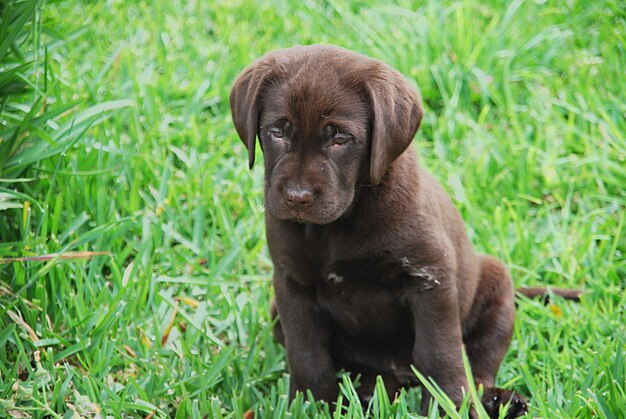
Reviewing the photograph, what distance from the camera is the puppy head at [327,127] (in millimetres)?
3676

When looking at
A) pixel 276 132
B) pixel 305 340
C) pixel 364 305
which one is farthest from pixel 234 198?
pixel 276 132

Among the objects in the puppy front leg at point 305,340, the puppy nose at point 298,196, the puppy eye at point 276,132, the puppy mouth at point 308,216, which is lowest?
the puppy front leg at point 305,340

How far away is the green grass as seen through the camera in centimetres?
427

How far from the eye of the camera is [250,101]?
3.88m

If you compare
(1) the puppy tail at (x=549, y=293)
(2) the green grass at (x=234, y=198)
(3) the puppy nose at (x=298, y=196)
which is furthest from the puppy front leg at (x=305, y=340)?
(1) the puppy tail at (x=549, y=293)

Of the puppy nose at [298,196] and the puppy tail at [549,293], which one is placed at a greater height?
the puppy nose at [298,196]

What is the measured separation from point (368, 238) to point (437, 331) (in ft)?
1.55

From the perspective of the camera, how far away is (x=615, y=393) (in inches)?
142

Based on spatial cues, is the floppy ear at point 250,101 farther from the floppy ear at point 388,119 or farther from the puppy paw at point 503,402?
the puppy paw at point 503,402

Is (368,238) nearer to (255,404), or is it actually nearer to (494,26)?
(255,404)

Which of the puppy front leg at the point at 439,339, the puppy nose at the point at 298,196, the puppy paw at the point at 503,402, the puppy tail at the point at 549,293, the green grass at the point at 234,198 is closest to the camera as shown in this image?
the puppy nose at the point at 298,196

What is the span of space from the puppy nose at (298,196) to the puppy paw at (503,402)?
1241mm

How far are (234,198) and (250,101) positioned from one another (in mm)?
1854

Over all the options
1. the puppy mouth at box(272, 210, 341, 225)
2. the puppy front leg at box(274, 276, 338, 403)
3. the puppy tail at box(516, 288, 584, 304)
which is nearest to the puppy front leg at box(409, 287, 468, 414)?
the puppy front leg at box(274, 276, 338, 403)
